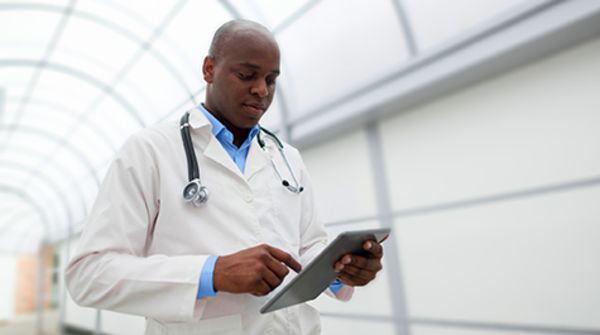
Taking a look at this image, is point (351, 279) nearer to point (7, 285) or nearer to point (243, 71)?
point (243, 71)

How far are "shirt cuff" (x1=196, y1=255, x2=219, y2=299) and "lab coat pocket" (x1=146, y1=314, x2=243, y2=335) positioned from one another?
0.46 ft

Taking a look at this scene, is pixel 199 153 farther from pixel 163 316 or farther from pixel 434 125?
pixel 434 125

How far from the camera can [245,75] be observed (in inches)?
58.0

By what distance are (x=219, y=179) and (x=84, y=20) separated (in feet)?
22.2

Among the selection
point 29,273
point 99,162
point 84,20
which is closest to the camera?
point 84,20

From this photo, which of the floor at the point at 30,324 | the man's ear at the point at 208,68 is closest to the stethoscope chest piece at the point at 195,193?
the man's ear at the point at 208,68

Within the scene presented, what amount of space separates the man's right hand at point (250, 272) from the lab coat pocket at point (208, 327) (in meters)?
0.19

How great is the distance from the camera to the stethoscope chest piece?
1.27m

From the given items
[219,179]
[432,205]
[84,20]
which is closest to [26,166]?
[84,20]

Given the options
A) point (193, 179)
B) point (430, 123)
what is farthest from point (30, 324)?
point (193, 179)

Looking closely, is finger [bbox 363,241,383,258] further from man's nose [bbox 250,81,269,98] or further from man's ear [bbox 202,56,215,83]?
man's ear [bbox 202,56,215,83]

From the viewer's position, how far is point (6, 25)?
22.6ft

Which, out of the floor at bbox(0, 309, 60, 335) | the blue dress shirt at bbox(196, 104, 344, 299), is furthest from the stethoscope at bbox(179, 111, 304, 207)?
the floor at bbox(0, 309, 60, 335)

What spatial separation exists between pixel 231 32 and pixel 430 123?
316 cm
